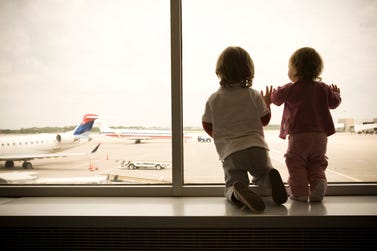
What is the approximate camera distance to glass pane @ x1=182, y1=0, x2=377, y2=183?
6.55ft

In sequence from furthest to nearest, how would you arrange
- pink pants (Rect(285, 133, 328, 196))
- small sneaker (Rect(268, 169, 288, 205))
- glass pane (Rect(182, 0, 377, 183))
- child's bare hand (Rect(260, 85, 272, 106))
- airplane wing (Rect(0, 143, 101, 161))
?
airplane wing (Rect(0, 143, 101, 161)) → glass pane (Rect(182, 0, 377, 183)) → child's bare hand (Rect(260, 85, 272, 106)) → pink pants (Rect(285, 133, 328, 196)) → small sneaker (Rect(268, 169, 288, 205))

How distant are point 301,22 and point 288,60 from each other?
1.01 ft

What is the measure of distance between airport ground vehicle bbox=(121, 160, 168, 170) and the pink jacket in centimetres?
82

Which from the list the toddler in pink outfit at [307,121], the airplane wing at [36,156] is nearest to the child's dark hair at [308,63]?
the toddler in pink outfit at [307,121]

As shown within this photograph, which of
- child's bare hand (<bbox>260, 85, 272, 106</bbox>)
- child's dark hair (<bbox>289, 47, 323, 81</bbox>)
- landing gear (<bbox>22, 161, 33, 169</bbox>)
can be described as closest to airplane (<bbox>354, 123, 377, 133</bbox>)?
child's dark hair (<bbox>289, 47, 323, 81</bbox>)

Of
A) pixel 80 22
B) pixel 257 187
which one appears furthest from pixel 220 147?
pixel 80 22

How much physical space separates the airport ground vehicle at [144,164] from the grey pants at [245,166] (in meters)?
0.49

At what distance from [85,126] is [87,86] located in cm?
27

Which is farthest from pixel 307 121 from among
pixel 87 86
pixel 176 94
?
pixel 87 86

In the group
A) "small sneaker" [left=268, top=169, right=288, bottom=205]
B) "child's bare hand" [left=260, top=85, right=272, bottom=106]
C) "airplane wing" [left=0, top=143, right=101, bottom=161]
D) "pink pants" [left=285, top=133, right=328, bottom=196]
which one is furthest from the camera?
"airplane wing" [left=0, top=143, right=101, bottom=161]

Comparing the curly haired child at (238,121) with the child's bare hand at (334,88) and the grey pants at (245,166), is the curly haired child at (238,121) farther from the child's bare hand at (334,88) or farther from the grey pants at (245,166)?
the child's bare hand at (334,88)

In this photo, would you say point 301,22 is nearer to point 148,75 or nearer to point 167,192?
point 148,75

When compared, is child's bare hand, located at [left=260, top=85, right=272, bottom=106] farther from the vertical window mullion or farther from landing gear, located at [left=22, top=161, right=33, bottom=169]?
landing gear, located at [left=22, top=161, right=33, bottom=169]

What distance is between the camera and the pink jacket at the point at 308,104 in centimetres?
181
